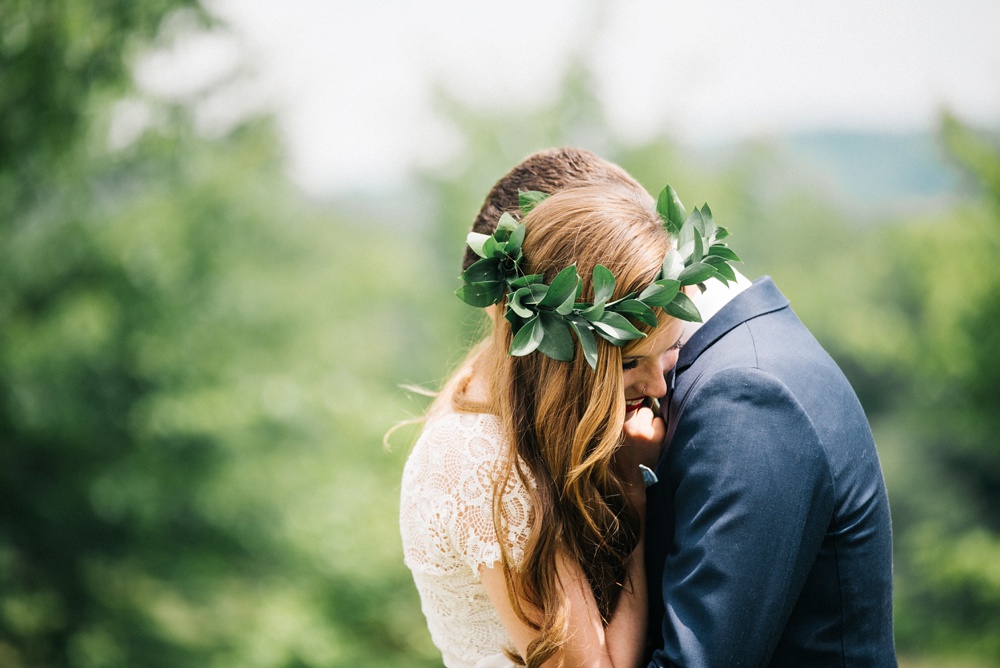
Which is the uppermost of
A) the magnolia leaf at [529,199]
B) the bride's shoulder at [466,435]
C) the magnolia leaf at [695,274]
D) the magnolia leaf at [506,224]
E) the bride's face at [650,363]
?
the magnolia leaf at [529,199]

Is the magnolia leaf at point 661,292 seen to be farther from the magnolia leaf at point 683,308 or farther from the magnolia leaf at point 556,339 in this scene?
the magnolia leaf at point 556,339

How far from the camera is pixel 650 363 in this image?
80.9 inches

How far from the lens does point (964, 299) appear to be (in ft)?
28.2

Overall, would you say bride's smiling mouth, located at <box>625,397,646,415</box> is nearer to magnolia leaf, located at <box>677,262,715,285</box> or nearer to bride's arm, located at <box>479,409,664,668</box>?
bride's arm, located at <box>479,409,664,668</box>

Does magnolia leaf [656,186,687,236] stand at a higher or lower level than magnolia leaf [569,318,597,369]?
higher

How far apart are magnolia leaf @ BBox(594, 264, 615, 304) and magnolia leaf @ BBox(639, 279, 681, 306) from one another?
0.26ft

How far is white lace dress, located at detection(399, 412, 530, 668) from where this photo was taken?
2076 millimetres

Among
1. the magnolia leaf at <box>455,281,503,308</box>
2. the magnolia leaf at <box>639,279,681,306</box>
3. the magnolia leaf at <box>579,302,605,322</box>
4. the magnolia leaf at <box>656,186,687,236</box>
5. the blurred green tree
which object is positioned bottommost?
the blurred green tree

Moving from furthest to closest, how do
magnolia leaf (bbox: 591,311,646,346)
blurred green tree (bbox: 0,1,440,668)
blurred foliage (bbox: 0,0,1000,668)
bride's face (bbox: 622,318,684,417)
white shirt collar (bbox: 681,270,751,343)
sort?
blurred green tree (bbox: 0,1,440,668) < blurred foliage (bbox: 0,0,1000,668) < white shirt collar (bbox: 681,270,751,343) < bride's face (bbox: 622,318,684,417) < magnolia leaf (bbox: 591,311,646,346)

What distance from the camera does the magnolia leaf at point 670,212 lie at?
2.10 meters

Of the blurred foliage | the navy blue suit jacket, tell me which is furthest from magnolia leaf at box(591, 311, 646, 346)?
the blurred foliage

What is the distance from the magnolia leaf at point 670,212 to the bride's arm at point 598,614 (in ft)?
1.72

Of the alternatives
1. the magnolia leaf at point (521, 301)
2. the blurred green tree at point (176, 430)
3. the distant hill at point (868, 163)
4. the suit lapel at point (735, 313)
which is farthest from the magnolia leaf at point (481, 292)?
the distant hill at point (868, 163)

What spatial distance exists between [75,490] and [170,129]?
16.2 feet
